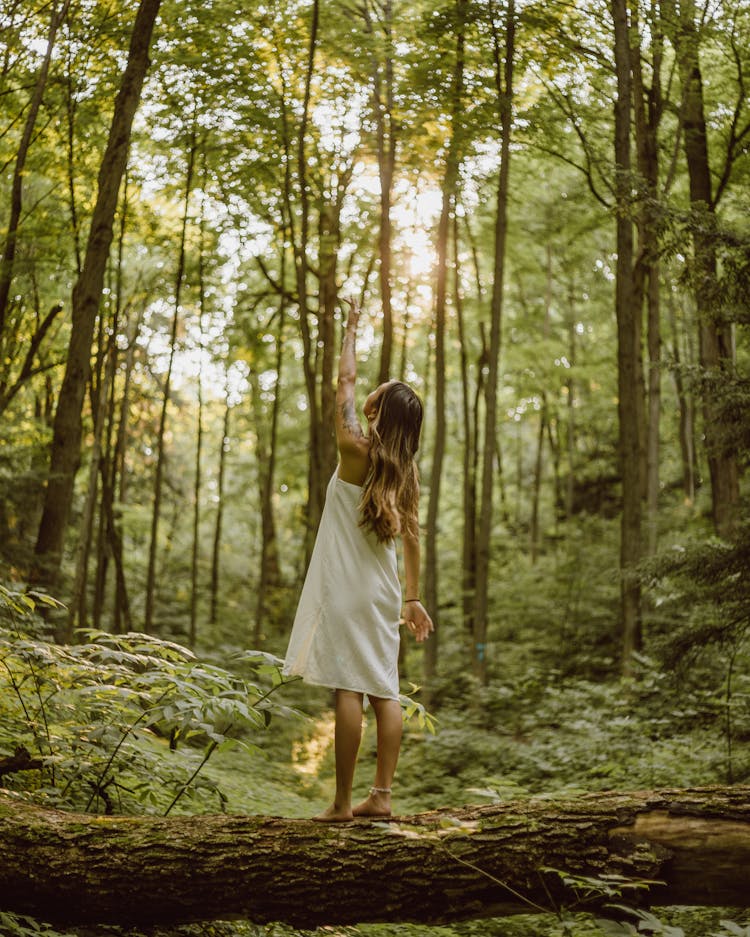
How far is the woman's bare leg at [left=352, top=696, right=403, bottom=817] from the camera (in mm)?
4105

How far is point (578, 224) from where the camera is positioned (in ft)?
53.4

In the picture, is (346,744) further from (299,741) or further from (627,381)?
(299,741)

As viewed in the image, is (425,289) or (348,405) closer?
(348,405)

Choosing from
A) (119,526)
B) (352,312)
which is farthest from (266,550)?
(352,312)

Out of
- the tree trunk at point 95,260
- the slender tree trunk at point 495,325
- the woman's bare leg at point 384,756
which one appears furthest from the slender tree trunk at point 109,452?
the woman's bare leg at point 384,756

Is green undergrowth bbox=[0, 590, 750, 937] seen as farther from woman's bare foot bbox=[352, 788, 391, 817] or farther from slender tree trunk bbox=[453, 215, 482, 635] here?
slender tree trunk bbox=[453, 215, 482, 635]

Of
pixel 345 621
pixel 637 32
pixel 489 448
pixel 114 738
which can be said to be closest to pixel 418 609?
pixel 345 621

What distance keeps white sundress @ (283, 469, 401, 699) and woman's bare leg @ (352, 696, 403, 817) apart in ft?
0.25

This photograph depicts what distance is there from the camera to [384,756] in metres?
4.12

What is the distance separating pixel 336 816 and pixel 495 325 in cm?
838

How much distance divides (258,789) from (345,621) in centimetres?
485

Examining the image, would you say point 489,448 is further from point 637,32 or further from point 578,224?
point 578,224

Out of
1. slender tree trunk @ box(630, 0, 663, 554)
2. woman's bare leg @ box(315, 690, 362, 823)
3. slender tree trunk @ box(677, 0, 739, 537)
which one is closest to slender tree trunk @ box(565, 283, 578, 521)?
slender tree trunk @ box(630, 0, 663, 554)

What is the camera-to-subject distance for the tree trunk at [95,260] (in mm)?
8484
